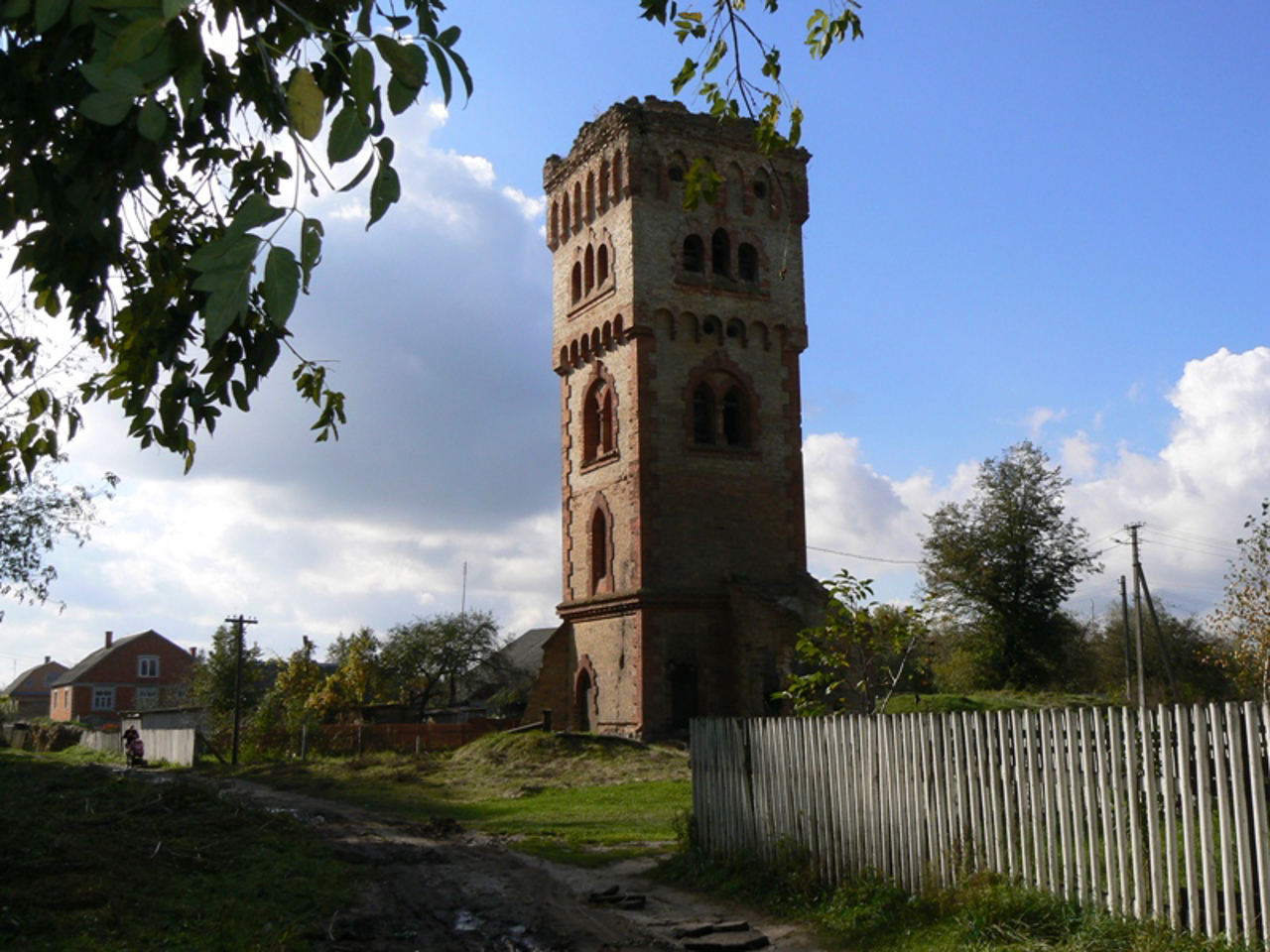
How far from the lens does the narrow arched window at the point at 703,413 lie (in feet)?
105

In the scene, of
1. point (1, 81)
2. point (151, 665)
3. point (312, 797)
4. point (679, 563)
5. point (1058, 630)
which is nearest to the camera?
point (1, 81)

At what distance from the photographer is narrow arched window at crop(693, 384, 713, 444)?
32062mm

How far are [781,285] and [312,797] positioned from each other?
18651 millimetres

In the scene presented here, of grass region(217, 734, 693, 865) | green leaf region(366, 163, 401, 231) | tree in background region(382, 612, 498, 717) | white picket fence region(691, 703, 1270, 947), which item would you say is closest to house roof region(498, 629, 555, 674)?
tree in background region(382, 612, 498, 717)

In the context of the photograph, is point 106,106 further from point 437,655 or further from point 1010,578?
point 437,655

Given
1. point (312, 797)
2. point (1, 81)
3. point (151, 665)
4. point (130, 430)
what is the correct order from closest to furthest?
point (1, 81)
point (130, 430)
point (312, 797)
point (151, 665)

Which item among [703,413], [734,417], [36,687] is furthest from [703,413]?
[36,687]

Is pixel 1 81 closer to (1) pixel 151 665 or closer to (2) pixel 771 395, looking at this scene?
(2) pixel 771 395

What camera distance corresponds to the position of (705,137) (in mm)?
33094

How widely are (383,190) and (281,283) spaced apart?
46 centimetres

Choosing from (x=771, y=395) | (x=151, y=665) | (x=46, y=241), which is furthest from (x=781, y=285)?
(x=151, y=665)

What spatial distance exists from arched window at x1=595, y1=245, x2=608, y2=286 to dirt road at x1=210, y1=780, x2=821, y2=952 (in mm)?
20350

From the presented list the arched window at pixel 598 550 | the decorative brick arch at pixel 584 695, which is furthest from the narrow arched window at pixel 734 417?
the decorative brick arch at pixel 584 695

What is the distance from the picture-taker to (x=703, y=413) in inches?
1276
